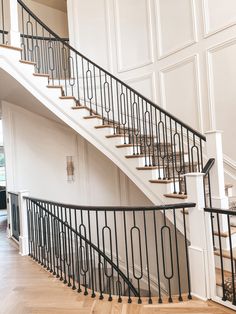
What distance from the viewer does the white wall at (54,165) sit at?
19.0 feet

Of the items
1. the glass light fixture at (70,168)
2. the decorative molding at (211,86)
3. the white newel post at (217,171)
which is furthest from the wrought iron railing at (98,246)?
the decorative molding at (211,86)

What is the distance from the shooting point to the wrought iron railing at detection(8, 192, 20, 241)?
4.83 meters

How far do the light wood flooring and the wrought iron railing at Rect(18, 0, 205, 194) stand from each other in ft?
4.85

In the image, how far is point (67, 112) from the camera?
445 cm

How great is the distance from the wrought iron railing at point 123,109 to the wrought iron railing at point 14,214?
7.13 ft

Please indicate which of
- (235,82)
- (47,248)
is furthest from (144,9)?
(47,248)

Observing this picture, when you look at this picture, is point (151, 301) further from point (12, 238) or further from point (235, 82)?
point (12, 238)

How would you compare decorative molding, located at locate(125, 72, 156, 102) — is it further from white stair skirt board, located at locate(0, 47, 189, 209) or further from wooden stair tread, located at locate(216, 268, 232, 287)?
wooden stair tread, located at locate(216, 268, 232, 287)

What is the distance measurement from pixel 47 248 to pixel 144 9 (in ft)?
16.2

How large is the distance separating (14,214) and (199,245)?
3.71 meters

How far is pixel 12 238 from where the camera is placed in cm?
532

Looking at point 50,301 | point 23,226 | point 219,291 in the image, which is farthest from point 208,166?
point 23,226

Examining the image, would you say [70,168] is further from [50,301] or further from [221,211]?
[221,211]

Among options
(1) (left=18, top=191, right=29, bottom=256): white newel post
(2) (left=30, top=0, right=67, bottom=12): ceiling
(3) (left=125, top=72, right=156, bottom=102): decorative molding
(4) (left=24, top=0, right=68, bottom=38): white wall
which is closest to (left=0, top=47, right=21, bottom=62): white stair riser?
(1) (left=18, top=191, right=29, bottom=256): white newel post
